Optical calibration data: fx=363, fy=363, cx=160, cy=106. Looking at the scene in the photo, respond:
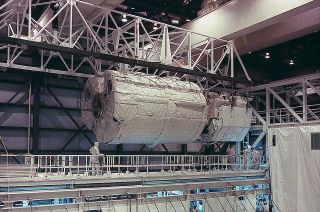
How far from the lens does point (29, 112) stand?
68.2 feet

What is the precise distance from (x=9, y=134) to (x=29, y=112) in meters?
1.63

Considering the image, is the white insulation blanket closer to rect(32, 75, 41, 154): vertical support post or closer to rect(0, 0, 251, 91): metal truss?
rect(0, 0, 251, 91): metal truss

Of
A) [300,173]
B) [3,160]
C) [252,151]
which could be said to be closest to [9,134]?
[3,160]

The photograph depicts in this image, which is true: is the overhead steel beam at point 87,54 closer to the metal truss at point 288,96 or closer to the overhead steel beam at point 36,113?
the metal truss at point 288,96

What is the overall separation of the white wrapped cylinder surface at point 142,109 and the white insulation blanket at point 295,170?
5411 mm

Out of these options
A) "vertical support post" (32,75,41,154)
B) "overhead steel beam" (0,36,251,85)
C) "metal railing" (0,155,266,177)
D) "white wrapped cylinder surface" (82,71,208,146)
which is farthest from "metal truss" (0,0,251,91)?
"metal railing" (0,155,266,177)

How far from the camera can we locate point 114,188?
15.0 m

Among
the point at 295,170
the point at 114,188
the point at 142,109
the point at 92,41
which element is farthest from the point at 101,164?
the point at 295,170

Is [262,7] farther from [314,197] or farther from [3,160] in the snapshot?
[3,160]

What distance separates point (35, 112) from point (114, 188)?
8.51m

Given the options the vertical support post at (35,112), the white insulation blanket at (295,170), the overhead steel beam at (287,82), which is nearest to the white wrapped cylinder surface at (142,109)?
the vertical support post at (35,112)

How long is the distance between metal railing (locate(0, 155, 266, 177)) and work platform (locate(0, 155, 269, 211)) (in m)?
0.05

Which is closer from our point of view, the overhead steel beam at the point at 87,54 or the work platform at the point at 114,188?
the overhead steel beam at the point at 87,54

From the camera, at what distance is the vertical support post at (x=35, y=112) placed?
68.0ft
